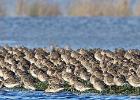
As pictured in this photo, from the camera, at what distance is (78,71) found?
1888cm

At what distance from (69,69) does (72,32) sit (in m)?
14.0

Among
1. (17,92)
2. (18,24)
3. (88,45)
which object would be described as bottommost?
(17,92)

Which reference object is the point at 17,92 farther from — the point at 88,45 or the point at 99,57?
the point at 88,45

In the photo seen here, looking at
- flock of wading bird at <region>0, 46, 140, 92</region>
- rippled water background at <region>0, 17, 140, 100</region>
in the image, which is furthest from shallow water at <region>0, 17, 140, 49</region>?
flock of wading bird at <region>0, 46, 140, 92</region>

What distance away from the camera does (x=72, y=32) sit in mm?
33094

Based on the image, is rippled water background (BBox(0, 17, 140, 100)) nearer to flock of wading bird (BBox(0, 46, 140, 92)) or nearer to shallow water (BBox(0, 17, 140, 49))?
shallow water (BBox(0, 17, 140, 49))

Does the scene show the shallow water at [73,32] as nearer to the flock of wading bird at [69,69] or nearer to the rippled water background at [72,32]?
the rippled water background at [72,32]

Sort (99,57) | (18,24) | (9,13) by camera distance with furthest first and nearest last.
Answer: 1. (9,13)
2. (18,24)
3. (99,57)

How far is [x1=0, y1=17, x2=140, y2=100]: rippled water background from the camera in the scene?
29484 mm

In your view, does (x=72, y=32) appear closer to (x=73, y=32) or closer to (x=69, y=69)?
(x=73, y=32)

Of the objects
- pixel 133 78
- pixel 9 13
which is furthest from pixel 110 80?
pixel 9 13

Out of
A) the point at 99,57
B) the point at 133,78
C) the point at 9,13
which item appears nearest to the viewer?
the point at 133,78

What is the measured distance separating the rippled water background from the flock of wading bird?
664 cm

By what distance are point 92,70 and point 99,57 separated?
2.09m
